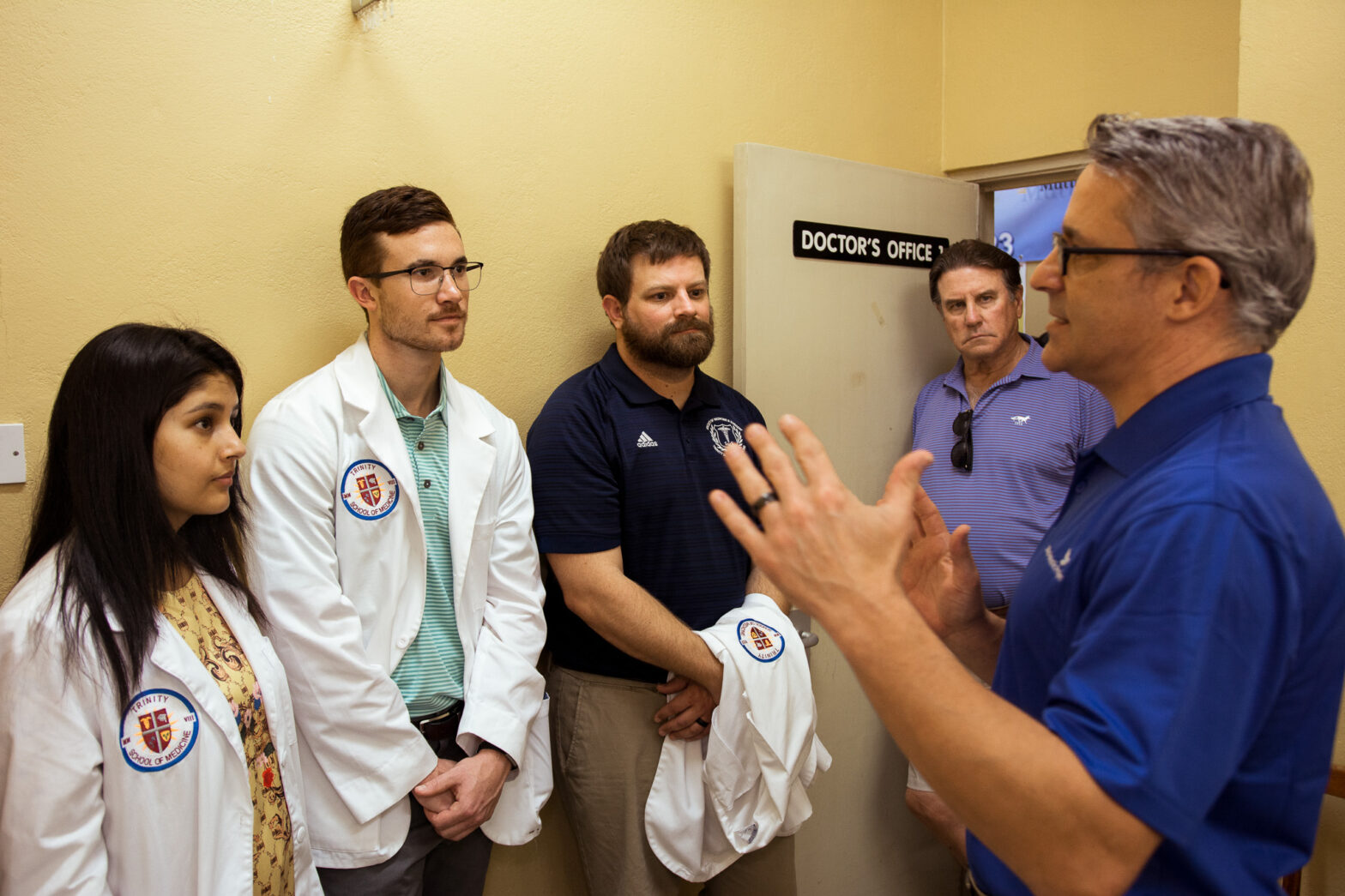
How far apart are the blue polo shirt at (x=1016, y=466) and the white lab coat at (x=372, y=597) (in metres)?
1.29

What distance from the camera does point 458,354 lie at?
2.04 m

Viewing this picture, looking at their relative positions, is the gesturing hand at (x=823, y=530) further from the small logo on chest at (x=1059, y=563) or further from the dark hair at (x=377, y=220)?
the dark hair at (x=377, y=220)

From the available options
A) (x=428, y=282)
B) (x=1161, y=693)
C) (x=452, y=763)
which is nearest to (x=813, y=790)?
(x=452, y=763)

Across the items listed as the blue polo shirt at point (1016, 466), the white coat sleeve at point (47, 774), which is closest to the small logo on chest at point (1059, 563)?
the white coat sleeve at point (47, 774)

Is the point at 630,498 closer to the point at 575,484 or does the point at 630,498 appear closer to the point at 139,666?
the point at 575,484

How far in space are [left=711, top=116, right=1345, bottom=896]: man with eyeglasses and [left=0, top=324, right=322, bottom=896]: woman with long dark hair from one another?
92cm

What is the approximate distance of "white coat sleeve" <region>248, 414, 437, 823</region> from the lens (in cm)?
151

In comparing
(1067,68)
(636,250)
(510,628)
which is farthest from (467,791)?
(1067,68)

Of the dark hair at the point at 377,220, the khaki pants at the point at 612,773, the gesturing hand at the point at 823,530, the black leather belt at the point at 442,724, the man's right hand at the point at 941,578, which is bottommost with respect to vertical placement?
the khaki pants at the point at 612,773

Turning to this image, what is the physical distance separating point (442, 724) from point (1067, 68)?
2.83m

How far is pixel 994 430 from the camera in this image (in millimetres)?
2518

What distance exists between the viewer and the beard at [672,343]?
2.08m

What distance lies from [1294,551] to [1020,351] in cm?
195

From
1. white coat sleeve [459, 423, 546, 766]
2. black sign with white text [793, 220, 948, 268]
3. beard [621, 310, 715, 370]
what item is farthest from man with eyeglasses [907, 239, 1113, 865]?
white coat sleeve [459, 423, 546, 766]
